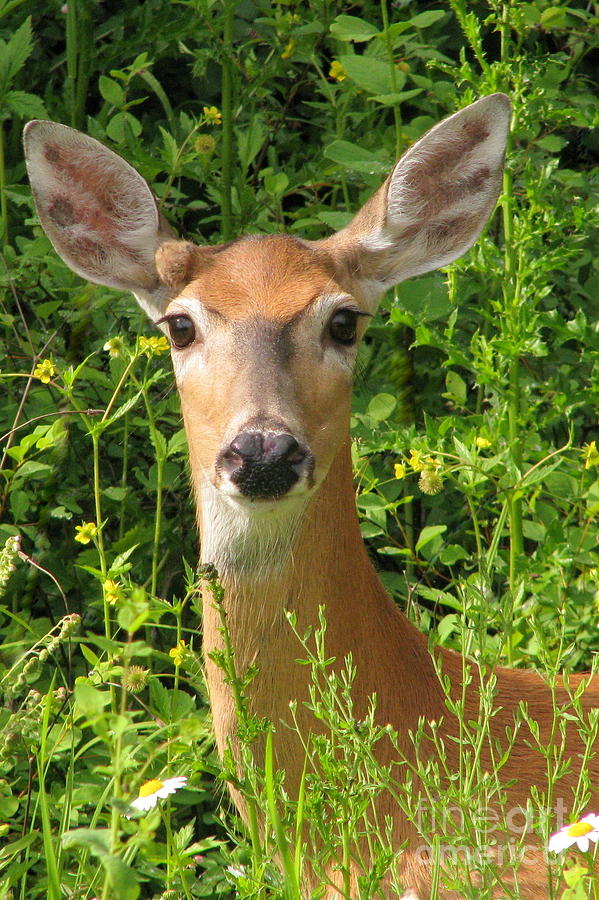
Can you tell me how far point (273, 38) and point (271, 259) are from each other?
6.62 feet

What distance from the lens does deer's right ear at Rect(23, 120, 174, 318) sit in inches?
134

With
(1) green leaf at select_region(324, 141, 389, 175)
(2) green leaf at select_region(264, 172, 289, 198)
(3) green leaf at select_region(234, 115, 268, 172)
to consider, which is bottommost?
(2) green leaf at select_region(264, 172, 289, 198)

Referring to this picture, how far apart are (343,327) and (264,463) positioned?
67 cm

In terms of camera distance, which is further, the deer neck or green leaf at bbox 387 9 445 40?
green leaf at bbox 387 9 445 40

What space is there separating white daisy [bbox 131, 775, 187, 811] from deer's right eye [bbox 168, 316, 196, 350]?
4.08ft

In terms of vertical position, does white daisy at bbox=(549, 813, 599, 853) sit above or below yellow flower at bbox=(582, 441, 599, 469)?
above

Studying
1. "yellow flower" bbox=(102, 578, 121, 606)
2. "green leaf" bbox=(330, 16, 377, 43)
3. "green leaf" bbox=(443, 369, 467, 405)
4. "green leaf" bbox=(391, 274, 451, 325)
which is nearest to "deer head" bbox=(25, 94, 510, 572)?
"yellow flower" bbox=(102, 578, 121, 606)

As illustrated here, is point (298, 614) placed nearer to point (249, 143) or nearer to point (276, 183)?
point (276, 183)

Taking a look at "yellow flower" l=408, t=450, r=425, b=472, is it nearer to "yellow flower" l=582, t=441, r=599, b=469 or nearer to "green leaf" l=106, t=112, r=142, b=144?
"yellow flower" l=582, t=441, r=599, b=469

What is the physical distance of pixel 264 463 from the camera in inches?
102

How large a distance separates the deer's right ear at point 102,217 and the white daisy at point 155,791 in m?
1.60

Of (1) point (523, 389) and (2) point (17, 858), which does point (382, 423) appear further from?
(2) point (17, 858)

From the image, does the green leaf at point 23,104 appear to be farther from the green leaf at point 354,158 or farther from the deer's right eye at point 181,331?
the deer's right eye at point 181,331

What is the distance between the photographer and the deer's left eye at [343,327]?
10.2 ft
